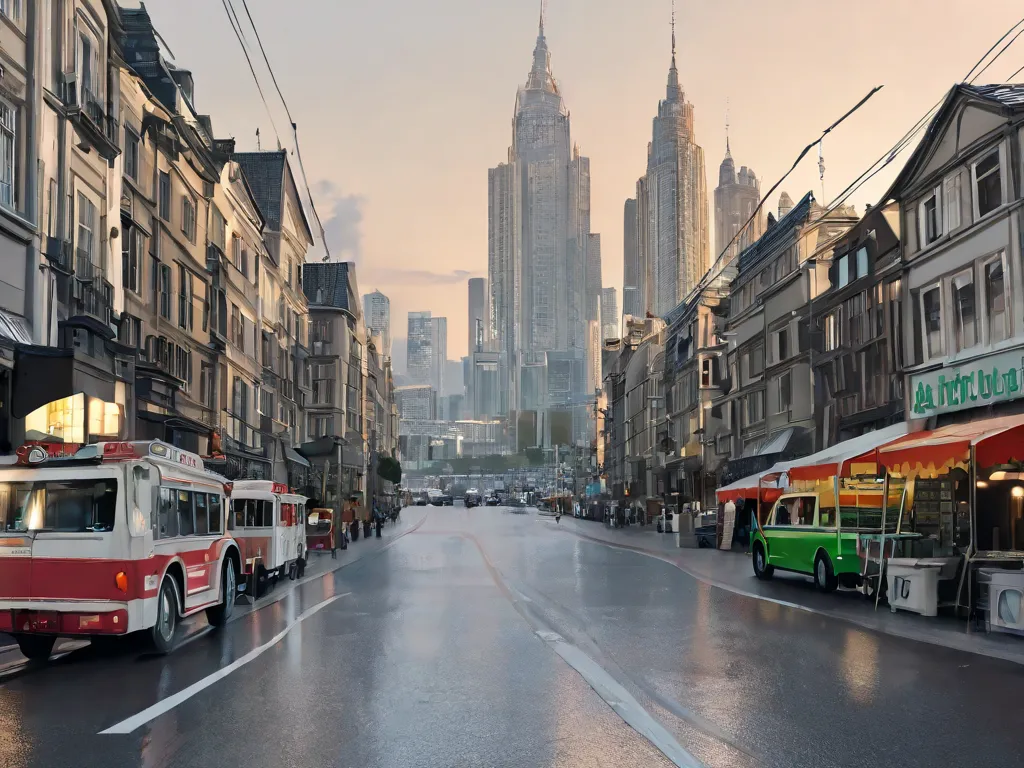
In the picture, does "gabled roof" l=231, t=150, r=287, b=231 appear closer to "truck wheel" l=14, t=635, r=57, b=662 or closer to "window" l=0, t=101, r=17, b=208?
"window" l=0, t=101, r=17, b=208

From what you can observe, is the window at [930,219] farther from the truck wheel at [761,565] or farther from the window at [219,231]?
the window at [219,231]

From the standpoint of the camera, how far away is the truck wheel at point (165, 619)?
42.1 ft

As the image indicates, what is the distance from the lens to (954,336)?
1058 inches

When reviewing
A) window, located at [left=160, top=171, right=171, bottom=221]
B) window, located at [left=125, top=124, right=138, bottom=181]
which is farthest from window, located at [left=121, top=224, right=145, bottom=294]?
window, located at [left=160, top=171, right=171, bottom=221]

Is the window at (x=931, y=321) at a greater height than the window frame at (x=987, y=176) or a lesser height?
lesser

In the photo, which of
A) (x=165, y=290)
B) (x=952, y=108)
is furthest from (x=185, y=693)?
(x=165, y=290)

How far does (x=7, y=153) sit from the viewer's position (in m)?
22.1

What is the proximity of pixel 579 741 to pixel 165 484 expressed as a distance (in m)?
7.56

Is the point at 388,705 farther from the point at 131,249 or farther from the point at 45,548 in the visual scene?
the point at 131,249

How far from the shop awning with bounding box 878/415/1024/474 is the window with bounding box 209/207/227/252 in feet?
100

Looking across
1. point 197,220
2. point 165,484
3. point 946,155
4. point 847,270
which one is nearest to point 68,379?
point 165,484

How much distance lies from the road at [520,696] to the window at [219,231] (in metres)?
27.9

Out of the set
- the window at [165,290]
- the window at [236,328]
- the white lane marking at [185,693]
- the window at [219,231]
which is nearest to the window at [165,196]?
the window at [165,290]

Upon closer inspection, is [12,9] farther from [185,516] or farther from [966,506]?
[966,506]
